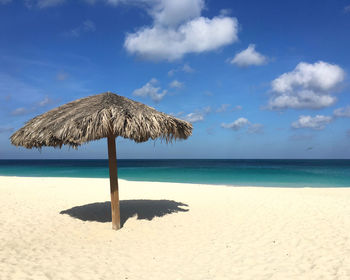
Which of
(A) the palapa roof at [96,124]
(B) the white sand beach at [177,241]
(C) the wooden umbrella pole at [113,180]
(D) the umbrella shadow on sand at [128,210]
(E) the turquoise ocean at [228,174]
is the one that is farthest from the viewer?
(E) the turquoise ocean at [228,174]

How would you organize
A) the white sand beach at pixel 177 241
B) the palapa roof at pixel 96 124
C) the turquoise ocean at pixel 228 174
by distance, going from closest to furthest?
the white sand beach at pixel 177 241 < the palapa roof at pixel 96 124 < the turquoise ocean at pixel 228 174

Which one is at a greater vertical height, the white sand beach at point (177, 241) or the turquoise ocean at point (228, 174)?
the white sand beach at point (177, 241)

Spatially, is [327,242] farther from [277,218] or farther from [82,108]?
[82,108]

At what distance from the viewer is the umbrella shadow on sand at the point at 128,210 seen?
7.79 metres

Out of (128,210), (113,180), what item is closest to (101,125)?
(113,180)

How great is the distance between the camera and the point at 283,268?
4570mm

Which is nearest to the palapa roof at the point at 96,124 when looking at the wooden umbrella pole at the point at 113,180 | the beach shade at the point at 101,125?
the beach shade at the point at 101,125

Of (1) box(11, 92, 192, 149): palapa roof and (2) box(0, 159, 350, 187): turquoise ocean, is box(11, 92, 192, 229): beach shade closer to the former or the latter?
(1) box(11, 92, 192, 149): palapa roof

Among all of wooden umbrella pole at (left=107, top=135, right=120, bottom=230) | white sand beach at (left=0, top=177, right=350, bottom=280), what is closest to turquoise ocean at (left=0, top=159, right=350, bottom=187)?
white sand beach at (left=0, top=177, right=350, bottom=280)

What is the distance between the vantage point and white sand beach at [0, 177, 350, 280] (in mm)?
4473

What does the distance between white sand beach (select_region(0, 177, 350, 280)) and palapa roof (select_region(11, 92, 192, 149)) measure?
2.28 m

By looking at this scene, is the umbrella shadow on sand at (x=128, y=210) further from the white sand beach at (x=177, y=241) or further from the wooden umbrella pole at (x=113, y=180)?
the wooden umbrella pole at (x=113, y=180)

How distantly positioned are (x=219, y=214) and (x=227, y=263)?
346 centimetres

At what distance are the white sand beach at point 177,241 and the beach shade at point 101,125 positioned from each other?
3.78 ft
